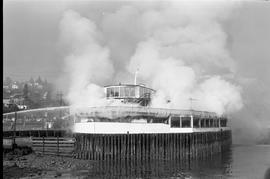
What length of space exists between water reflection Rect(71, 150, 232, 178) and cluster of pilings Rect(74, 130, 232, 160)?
135cm

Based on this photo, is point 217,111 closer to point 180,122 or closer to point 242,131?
point 180,122

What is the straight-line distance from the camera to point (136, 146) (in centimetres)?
3931

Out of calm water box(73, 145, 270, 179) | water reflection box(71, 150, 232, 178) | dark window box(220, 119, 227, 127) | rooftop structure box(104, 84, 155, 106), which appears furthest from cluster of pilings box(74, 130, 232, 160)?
dark window box(220, 119, 227, 127)

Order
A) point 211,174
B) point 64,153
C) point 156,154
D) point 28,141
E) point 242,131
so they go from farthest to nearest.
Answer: point 242,131 < point 28,141 < point 64,153 < point 156,154 < point 211,174

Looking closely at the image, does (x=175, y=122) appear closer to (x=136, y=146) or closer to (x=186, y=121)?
(x=186, y=121)

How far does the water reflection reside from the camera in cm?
3069

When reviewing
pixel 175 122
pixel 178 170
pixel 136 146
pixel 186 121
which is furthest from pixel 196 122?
pixel 178 170

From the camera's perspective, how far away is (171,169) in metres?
33.6

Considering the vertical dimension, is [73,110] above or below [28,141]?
above

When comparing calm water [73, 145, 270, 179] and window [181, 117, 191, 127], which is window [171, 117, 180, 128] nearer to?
window [181, 117, 191, 127]

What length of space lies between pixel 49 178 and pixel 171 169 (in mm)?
12203

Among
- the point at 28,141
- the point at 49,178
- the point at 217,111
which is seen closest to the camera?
the point at 49,178

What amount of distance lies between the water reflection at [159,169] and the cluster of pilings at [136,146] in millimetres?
1352

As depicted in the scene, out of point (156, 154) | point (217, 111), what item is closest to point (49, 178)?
point (156, 154)
